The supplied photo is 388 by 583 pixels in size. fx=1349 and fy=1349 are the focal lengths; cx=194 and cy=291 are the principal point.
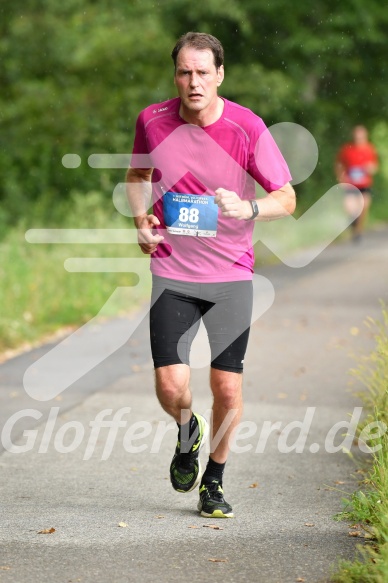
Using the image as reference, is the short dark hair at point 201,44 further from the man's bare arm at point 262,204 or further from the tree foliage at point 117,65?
the tree foliage at point 117,65

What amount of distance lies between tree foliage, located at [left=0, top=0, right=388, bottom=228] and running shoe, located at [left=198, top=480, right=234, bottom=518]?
1377 cm

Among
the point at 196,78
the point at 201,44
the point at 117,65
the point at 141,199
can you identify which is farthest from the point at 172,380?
the point at 117,65

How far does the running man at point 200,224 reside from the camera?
5.98 meters

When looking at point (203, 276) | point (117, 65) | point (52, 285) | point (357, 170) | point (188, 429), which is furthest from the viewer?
point (357, 170)

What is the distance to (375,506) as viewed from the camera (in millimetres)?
5723

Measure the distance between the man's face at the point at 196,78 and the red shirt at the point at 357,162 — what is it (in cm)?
1929

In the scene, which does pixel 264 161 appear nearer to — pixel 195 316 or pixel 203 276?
pixel 203 276

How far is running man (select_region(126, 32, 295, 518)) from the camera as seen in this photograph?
235 inches

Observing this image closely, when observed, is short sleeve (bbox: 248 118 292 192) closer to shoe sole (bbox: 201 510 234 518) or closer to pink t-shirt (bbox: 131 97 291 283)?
pink t-shirt (bbox: 131 97 291 283)

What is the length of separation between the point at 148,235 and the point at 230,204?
19.7 inches

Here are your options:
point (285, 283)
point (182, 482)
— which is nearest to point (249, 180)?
point (182, 482)

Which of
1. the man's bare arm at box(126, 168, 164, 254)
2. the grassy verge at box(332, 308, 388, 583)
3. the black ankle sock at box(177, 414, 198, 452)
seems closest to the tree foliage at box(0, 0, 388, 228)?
the grassy verge at box(332, 308, 388, 583)

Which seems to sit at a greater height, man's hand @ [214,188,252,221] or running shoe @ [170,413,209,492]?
man's hand @ [214,188,252,221]

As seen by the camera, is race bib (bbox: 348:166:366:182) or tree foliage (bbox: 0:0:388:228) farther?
race bib (bbox: 348:166:366:182)
